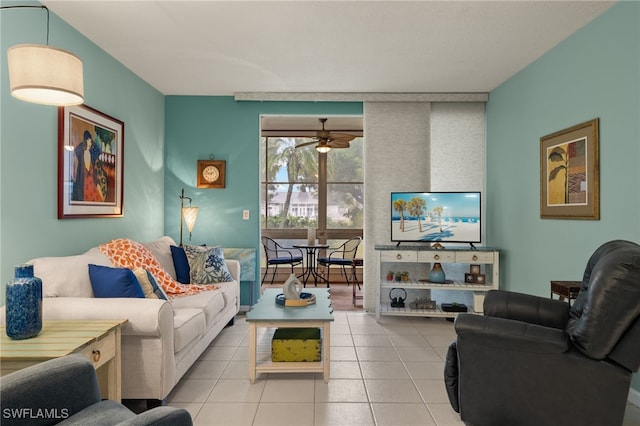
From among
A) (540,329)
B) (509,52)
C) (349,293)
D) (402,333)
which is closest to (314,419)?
(540,329)

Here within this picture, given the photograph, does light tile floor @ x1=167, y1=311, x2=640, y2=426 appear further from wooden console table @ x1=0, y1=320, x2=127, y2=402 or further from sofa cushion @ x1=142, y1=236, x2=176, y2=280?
sofa cushion @ x1=142, y1=236, x2=176, y2=280

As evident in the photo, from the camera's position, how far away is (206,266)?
414 cm

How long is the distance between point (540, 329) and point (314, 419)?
4.47 feet

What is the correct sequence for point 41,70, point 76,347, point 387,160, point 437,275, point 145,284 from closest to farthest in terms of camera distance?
point 76,347, point 41,70, point 145,284, point 437,275, point 387,160

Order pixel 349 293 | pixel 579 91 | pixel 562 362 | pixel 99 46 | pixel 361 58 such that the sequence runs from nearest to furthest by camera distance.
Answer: pixel 562 362 → pixel 579 91 → pixel 99 46 → pixel 361 58 → pixel 349 293

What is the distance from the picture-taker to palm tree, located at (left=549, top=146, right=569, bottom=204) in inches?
133

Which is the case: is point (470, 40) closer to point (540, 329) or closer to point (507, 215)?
point (507, 215)

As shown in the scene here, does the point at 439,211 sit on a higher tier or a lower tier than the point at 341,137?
lower

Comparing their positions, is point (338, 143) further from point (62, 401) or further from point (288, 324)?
point (62, 401)

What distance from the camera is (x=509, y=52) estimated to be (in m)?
3.67

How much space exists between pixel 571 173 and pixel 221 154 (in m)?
3.75

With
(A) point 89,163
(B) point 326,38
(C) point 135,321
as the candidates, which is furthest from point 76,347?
(B) point 326,38

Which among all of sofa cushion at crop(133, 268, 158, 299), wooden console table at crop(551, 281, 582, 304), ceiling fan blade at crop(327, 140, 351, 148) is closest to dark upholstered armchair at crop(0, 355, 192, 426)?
sofa cushion at crop(133, 268, 158, 299)

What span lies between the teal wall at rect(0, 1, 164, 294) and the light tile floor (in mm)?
1400
